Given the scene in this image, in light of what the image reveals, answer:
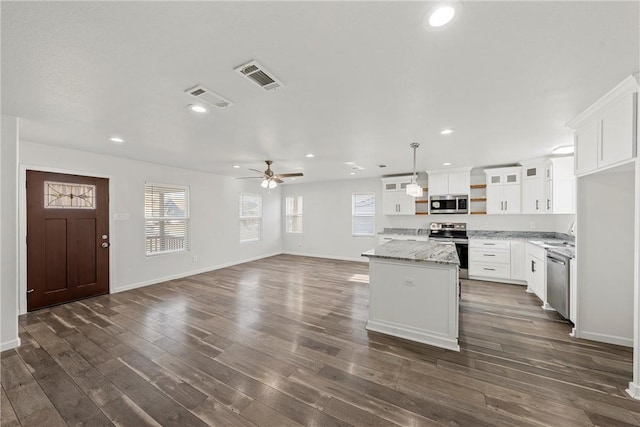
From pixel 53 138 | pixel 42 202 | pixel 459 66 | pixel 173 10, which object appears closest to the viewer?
pixel 173 10

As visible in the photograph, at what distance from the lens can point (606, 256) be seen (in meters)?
2.70

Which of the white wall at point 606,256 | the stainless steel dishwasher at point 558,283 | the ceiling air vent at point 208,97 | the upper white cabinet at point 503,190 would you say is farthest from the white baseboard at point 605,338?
the ceiling air vent at point 208,97

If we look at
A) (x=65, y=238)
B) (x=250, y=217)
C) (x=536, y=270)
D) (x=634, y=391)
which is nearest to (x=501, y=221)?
(x=536, y=270)

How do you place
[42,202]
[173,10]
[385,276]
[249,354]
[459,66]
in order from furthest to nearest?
[42,202], [385,276], [249,354], [459,66], [173,10]

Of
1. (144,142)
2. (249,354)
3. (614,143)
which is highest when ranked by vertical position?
(144,142)

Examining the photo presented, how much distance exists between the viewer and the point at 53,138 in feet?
11.4

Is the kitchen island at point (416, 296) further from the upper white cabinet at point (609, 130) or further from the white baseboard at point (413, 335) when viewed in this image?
the upper white cabinet at point (609, 130)

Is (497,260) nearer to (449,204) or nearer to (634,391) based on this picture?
(449,204)

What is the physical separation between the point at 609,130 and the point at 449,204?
12.3ft

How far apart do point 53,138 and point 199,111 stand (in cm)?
270

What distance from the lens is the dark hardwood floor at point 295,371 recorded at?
70.0 inches

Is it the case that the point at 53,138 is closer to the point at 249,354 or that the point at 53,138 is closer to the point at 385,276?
the point at 249,354

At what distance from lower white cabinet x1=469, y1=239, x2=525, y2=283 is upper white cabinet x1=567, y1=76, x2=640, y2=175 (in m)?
2.66

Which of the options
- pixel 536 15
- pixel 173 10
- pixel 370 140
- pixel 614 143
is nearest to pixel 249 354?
pixel 173 10
